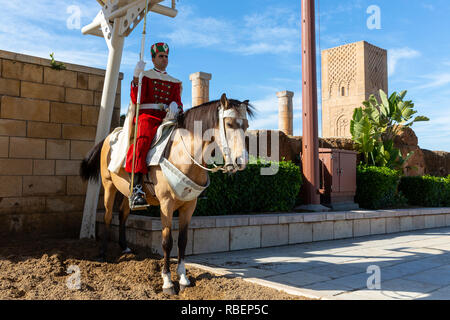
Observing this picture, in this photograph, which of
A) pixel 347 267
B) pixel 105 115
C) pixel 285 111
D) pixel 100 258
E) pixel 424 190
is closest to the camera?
pixel 100 258

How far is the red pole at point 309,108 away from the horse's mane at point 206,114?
5.62 m

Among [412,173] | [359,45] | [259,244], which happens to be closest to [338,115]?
[359,45]

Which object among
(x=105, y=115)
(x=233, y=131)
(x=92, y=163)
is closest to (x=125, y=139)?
(x=92, y=163)

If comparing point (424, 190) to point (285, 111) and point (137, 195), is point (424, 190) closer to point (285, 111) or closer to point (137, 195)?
point (285, 111)

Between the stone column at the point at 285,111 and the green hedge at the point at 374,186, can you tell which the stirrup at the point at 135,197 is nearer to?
the green hedge at the point at 374,186

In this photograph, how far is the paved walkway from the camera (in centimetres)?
391

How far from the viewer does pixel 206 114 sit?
375 cm

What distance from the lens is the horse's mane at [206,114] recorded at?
142 inches

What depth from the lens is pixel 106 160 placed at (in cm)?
510

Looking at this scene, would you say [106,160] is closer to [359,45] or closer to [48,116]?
[48,116]

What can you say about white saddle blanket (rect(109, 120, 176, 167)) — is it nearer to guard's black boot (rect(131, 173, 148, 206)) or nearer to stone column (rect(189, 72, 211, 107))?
guard's black boot (rect(131, 173, 148, 206))

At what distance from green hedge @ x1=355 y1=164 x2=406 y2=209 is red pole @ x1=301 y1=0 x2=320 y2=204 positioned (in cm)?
245

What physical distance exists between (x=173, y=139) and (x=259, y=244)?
3433 millimetres

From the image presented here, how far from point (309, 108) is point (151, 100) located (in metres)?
5.59
